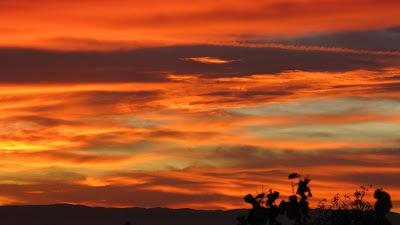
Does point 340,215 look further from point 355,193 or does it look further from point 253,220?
point 253,220

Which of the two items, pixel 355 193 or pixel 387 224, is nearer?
pixel 387 224

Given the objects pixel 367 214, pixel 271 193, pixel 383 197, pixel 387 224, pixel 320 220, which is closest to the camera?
pixel 383 197

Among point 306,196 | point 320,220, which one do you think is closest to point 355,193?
point 320,220

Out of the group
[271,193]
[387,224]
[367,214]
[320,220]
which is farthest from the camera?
[320,220]

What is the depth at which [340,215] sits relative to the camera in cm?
6525

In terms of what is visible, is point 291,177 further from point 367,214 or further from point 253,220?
point 367,214

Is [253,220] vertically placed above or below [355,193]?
below

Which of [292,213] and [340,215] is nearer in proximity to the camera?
[292,213]

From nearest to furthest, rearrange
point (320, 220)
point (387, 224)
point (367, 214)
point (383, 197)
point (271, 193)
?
point (383, 197) < point (387, 224) < point (271, 193) < point (367, 214) < point (320, 220)

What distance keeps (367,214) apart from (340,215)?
352 centimetres

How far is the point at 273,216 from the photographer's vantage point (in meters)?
21.9

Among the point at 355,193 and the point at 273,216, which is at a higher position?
the point at 355,193

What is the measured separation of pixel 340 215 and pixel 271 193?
1738 inches

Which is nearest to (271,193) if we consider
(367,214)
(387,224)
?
(387,224)
